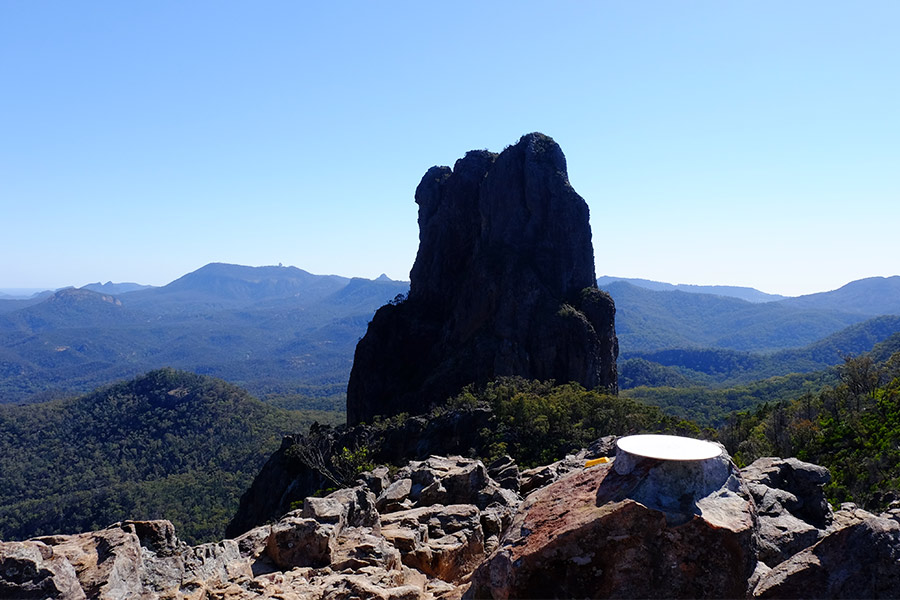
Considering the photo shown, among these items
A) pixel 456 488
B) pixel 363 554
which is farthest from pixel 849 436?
pixel 363 554

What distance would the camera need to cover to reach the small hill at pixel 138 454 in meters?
86.8

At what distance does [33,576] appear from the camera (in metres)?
8.16

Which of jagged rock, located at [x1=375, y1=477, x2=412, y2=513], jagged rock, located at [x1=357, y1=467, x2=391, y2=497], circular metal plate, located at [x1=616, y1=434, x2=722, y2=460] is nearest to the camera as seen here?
circular metal plate, located at [x1=616, y1=434, x2=722, y2=460]

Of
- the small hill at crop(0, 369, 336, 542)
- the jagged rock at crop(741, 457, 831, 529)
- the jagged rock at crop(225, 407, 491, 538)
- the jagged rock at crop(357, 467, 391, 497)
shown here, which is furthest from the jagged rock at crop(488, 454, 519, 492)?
the small hill at crop(0, 369, 336, 542)

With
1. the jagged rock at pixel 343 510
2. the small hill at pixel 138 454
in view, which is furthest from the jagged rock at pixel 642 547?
the small hill at pixel 138 454

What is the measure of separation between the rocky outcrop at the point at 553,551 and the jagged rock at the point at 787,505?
0.04 metres

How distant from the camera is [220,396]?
152 meters

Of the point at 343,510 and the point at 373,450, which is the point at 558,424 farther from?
the point at 343,510

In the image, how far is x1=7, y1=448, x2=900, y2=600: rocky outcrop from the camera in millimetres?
6801

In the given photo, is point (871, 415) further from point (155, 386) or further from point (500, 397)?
point (155, 386)

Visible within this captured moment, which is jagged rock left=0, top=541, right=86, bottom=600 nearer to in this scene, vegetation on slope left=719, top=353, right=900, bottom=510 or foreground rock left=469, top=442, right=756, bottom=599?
foreground rock left=469, top=442, right=756, bottom=599

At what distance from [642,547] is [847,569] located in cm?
315

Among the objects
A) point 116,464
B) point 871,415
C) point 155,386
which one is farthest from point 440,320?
point 155,386

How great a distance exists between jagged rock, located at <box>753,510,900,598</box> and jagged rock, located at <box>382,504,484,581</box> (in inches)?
287
